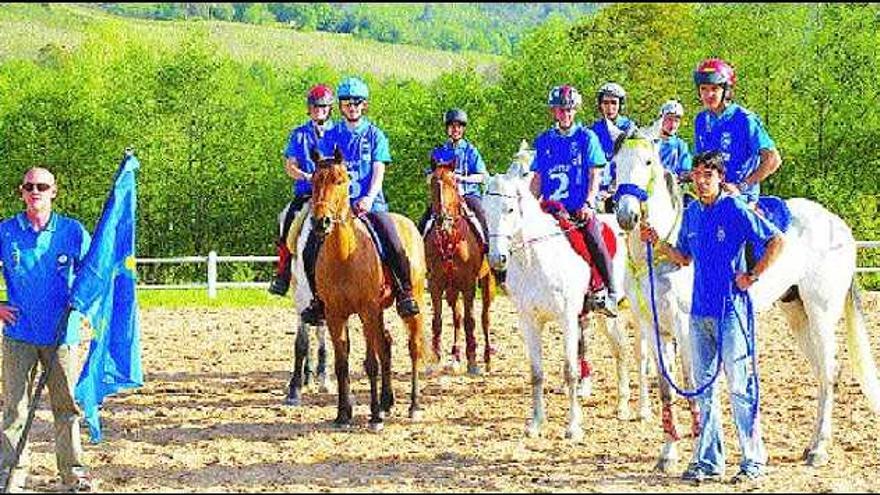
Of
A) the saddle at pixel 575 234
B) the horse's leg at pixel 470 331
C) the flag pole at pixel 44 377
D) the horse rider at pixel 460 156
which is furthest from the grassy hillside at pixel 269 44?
the flag pole at pixel 44 377

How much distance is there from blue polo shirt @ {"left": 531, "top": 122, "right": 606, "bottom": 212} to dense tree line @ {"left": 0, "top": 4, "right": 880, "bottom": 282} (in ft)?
97.0

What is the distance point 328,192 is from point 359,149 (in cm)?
146

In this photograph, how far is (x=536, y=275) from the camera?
37.2 ft

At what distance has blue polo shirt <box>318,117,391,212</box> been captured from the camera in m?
12.2

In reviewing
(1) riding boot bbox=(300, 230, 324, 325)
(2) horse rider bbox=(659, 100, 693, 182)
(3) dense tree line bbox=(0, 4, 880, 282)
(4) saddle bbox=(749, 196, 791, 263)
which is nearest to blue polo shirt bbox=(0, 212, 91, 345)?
(1) riding boot bbox=(300, 230, 324, 325)

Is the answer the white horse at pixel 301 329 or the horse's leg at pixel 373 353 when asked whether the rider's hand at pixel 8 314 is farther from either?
the white horse at pixel 301 329

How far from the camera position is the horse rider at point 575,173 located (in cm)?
1193

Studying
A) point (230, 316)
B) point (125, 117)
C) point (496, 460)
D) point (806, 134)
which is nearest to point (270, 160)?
point (125, 117)

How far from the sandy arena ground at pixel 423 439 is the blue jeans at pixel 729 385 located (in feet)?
0.83

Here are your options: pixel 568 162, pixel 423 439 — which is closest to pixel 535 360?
pixel 423 439

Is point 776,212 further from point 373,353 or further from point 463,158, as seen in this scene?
point 463,158

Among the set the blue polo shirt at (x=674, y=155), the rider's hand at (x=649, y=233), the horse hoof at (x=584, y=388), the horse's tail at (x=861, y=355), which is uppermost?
the blue polo shirt at (x=674, y=155)

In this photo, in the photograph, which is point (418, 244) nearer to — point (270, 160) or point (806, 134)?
point (806, 134)

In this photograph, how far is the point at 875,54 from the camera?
141ft
